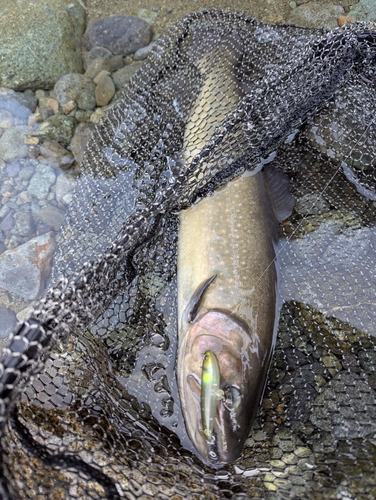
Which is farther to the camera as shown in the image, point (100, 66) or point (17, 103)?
point (100, 66)

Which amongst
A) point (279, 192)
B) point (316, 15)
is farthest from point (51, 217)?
point (316, 15)

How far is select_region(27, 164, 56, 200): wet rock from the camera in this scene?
3.75 metres

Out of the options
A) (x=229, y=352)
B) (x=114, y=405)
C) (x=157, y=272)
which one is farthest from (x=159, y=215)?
(x=114, y=405)

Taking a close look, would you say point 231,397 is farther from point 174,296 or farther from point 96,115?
point 96,115

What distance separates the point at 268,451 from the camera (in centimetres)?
220

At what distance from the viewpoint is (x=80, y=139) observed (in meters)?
3.91

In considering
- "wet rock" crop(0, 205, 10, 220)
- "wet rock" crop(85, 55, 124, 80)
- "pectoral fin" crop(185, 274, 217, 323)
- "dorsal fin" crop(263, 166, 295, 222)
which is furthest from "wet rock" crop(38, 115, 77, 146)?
"pectoral fin" crop(185, 274, 217, 323)

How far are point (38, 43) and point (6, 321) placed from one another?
2922 mm

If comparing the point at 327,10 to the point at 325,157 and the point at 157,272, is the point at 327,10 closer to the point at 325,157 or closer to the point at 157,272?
the point at 325,157

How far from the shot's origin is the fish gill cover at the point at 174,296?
1.90m

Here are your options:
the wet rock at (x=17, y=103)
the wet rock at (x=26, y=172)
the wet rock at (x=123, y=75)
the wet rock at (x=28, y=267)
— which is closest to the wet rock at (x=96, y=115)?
the wet rock at (x=123, y=75)

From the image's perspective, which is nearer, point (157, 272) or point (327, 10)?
point (157, 272)

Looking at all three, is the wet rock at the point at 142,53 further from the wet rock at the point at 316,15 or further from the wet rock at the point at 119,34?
the wet rock at the point at 316,15

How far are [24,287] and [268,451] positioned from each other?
222 centimetres
